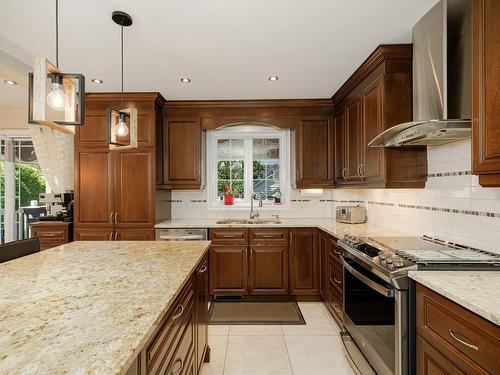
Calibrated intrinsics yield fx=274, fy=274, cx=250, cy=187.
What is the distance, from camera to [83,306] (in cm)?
100

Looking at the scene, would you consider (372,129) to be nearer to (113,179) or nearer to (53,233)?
(113,179)

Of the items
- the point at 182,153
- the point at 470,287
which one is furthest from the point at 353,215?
the point at 182,153

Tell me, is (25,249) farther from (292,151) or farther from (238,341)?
(292,151)

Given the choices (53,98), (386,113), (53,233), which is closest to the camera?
(53,98)

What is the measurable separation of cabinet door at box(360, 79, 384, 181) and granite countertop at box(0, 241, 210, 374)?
1659 mm

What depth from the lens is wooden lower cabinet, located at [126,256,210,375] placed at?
3.17 feet

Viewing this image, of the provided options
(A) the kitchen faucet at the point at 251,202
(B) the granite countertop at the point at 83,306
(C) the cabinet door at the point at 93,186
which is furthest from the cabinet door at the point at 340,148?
(C) the cabinet door at the point at 93,186

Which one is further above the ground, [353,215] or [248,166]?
[248,166]

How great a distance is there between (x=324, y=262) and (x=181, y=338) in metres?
2.15

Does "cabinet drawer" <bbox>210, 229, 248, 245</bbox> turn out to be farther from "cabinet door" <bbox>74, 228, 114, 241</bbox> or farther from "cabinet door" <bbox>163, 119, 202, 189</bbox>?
"cabinet door" <bbox>74, 228, 114, 241</bbox>

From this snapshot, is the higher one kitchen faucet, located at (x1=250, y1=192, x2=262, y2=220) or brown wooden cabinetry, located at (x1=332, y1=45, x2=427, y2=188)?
brown wooden cabinetry, located at (x1=332, y1=45, x2=427, y2=188)

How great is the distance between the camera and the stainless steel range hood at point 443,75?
5.36 ft

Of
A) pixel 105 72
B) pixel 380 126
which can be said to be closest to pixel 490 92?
pixel 380 126

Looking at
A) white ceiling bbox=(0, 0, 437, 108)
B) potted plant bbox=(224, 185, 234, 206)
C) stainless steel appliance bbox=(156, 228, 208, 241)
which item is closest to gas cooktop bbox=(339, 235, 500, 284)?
white ceiling bbox=(0, 0, 437, 108)
